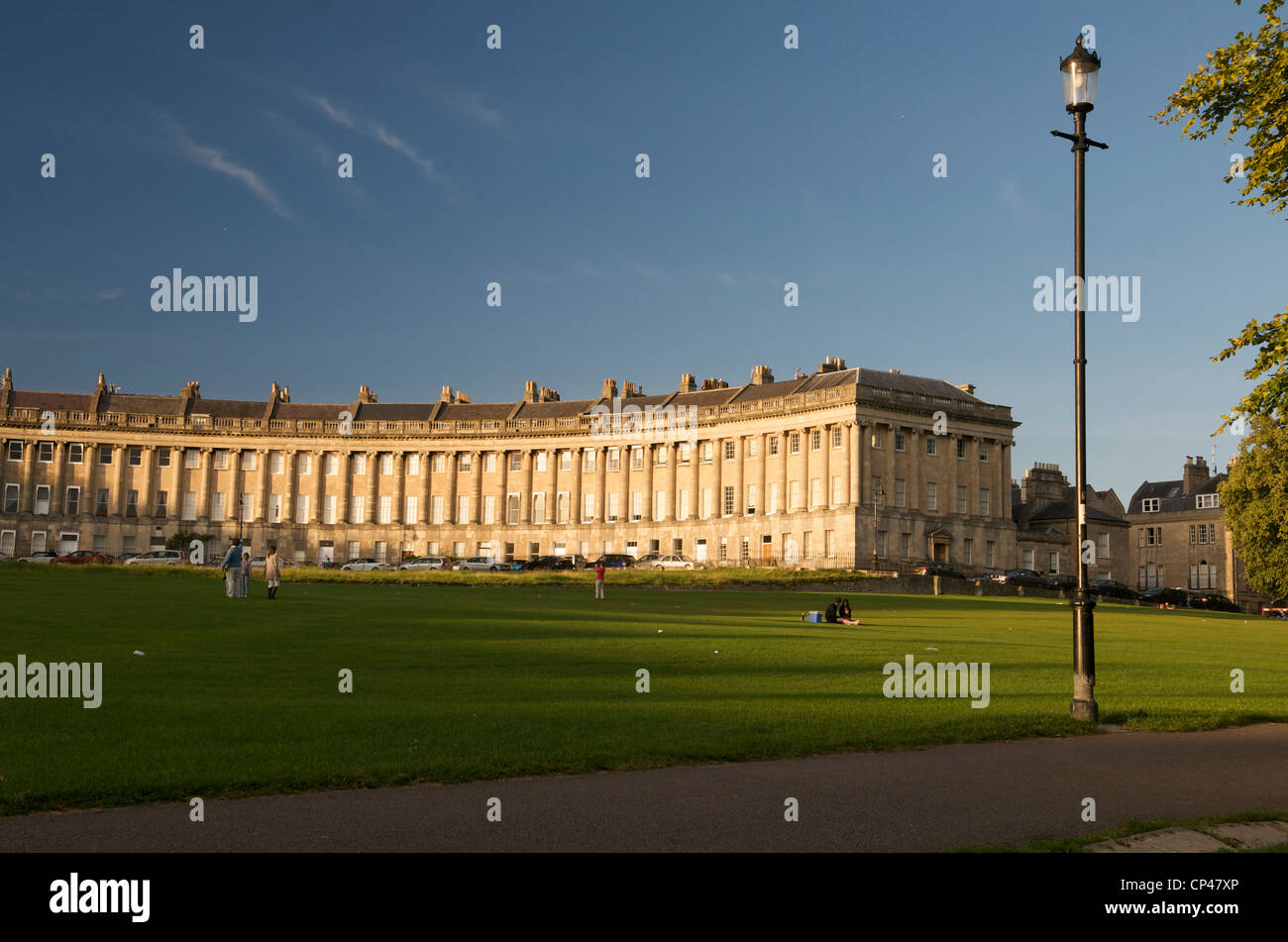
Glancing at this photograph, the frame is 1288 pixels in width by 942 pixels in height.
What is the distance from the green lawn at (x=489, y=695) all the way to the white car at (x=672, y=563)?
52.9m

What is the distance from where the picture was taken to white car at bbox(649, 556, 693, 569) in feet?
278

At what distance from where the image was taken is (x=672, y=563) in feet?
287

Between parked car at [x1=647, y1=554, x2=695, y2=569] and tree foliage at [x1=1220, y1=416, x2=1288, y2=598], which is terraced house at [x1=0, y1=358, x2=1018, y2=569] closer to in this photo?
parked car at [x1=647, y1=554, x2=695, y2=569]

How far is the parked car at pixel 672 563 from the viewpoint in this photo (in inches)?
3342

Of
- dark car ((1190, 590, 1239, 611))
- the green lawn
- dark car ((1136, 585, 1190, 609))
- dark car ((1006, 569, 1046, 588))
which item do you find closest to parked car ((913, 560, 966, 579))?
dark car ((1006, 569, 1046, 588))

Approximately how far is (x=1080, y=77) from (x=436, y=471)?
100502 mm

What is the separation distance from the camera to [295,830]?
8.33m

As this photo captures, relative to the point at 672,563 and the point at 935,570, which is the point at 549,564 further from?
the point at 935,570

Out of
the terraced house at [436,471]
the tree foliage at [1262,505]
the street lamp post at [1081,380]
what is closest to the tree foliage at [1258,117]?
the street lamp post at [1081,380]

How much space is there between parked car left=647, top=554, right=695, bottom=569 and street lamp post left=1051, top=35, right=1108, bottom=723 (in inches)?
2715

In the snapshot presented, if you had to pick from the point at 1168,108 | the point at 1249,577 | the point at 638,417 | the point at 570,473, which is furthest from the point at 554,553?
the point at 1168,108

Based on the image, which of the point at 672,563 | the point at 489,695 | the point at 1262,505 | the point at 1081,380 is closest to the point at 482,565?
the point at 672,563

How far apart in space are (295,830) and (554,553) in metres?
99.3

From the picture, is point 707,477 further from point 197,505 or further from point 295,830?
point 295,830
